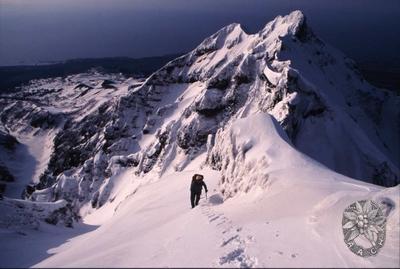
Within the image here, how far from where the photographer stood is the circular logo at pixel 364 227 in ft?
31.6

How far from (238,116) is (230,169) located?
133 ft

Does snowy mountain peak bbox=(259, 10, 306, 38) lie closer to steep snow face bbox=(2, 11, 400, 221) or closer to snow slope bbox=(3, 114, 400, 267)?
steep snow face bbox=(2, 11, 400, 221)

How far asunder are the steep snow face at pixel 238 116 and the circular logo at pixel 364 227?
4926 mm

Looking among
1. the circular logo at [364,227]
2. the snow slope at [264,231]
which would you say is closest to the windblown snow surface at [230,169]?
the snow slope at [264,231]

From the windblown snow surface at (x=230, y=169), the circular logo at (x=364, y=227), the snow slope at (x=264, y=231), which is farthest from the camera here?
the windblown snow surface at (x=230, y=169)

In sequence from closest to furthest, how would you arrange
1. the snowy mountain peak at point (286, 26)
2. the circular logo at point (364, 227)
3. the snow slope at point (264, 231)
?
the snow slope at point (264, 231)
the circular logo at point (364, 227)
the snowy mountain peak at point (286, 26)

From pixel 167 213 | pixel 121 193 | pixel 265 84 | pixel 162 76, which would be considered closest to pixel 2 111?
pixel 162 76

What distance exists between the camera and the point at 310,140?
143 ft

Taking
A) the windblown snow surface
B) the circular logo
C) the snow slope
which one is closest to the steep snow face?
the windblown snow surface

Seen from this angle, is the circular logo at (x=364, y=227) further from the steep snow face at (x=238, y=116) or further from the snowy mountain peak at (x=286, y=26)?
the snowy mountain peak at (x=286, y=26)

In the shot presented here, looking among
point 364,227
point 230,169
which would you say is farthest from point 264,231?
point 230,169

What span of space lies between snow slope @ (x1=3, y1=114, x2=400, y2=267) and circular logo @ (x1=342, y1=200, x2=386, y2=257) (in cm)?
19

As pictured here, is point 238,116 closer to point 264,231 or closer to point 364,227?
point 264,231

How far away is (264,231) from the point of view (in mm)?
11031
